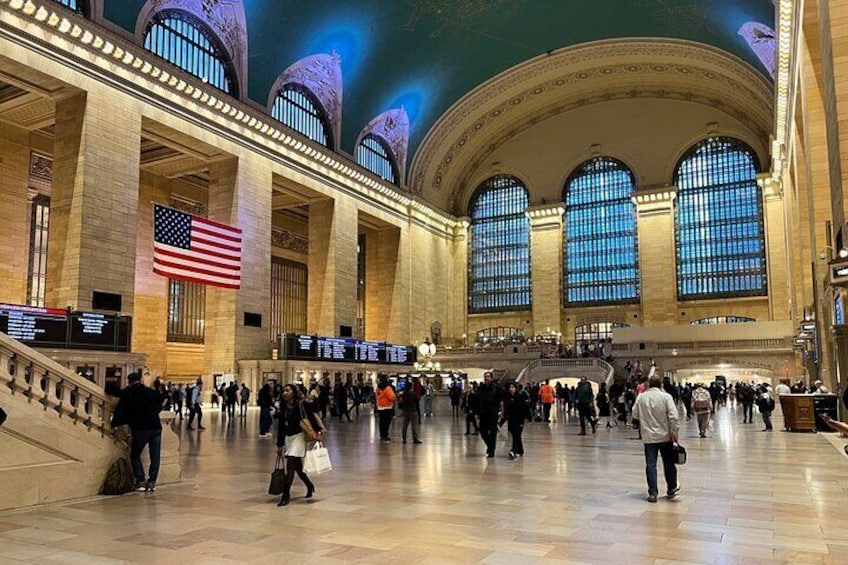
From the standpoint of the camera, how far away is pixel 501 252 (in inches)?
1729

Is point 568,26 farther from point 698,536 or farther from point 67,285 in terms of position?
point 698,536

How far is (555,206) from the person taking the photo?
138 ft

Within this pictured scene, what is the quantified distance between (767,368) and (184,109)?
2692cm

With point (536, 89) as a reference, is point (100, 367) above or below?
below

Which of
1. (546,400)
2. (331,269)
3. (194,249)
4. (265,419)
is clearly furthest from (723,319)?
(265,419)

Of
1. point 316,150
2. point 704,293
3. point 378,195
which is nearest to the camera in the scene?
point 316,150

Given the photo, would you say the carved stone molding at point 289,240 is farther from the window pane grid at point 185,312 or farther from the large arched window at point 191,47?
the large arched window at point 191,47

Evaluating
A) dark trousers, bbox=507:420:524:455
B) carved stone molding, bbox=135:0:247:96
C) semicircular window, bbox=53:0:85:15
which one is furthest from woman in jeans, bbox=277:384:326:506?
carved stone molding, bbox=135:0:247:96

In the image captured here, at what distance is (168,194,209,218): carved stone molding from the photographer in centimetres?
3030

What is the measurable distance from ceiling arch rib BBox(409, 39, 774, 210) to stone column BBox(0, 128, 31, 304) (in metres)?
20.2

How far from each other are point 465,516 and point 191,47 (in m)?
23.1

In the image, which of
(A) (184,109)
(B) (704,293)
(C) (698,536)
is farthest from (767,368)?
(C) (698,536)

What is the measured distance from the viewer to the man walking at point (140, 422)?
23.2ft

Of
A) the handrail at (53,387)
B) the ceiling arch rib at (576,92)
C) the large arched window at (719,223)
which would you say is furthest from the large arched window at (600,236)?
the handrail at (53,387)
